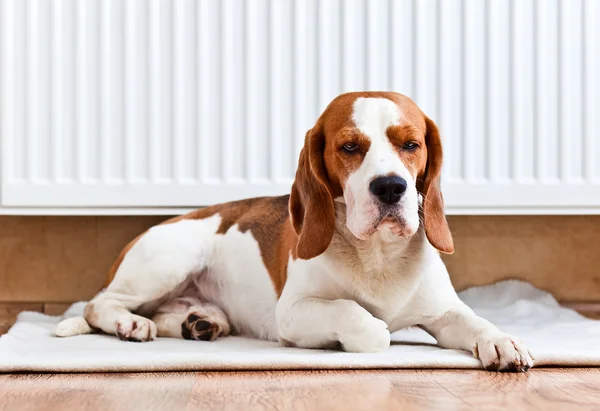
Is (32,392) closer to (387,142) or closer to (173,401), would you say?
(173,401)

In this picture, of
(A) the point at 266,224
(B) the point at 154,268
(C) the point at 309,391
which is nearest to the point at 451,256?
(A) the point at 266,224

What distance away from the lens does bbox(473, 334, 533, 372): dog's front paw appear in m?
1.43

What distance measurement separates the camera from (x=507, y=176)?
235 centimetres

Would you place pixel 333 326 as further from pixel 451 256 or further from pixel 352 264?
pixel 451 256

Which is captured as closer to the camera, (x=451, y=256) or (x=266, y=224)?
(x=266, y=224)

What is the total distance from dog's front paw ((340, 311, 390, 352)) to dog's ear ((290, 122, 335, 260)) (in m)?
0.18

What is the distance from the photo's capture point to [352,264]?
5.50 feet

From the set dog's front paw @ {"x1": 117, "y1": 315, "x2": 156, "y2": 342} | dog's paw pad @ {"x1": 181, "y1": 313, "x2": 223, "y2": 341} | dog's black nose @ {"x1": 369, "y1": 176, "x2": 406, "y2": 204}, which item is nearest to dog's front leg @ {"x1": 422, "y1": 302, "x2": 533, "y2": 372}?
dog's black nose @ {"x1": 369, "y1": 176, "x2": 406, "y2": 204}

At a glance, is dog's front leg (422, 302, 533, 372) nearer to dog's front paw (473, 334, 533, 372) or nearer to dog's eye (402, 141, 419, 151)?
dog's front paw (473, 334, 533, 372)

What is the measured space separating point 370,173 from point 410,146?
5.9 inches

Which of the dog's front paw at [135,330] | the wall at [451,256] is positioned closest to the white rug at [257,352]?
the dog's front paw at [135,330]

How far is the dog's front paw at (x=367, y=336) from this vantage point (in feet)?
5.10

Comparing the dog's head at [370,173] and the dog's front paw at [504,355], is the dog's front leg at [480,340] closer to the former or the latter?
the dog's front paw at [504,355]

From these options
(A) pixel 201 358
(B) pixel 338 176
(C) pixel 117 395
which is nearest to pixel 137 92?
(B) pixel 338 176
